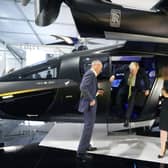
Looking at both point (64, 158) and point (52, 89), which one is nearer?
point (64, 158)

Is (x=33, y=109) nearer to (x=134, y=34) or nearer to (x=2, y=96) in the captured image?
(x=2, y=96)

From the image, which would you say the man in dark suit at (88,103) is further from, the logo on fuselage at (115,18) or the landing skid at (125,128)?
the landing skid at (125,128)

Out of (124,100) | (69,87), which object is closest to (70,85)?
(69,87)

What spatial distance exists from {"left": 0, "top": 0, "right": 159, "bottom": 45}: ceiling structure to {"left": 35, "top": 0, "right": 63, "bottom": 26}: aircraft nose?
2.78 m

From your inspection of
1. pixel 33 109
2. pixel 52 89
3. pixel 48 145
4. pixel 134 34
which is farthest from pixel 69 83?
pixel 134 34

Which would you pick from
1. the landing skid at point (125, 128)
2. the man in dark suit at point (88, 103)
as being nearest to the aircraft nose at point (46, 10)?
the man in dark suit at point (88, 103)

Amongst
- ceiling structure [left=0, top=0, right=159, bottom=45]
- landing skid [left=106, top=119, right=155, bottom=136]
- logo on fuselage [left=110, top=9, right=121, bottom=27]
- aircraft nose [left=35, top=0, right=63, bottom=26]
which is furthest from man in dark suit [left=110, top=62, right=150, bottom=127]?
ceiling structure [left=0, top=0, right=159, bottom=45]

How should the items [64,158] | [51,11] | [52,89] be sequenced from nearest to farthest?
[51,11]
[64,158]
[52,89]

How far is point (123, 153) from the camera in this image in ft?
13.0

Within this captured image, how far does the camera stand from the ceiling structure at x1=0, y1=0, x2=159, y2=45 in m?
6.45

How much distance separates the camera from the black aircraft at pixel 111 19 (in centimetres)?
341

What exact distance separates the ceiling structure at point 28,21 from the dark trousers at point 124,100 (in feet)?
7.82

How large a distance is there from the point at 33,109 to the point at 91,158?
56.1 inches

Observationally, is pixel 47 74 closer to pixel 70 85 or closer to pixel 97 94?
pixel 70 85
